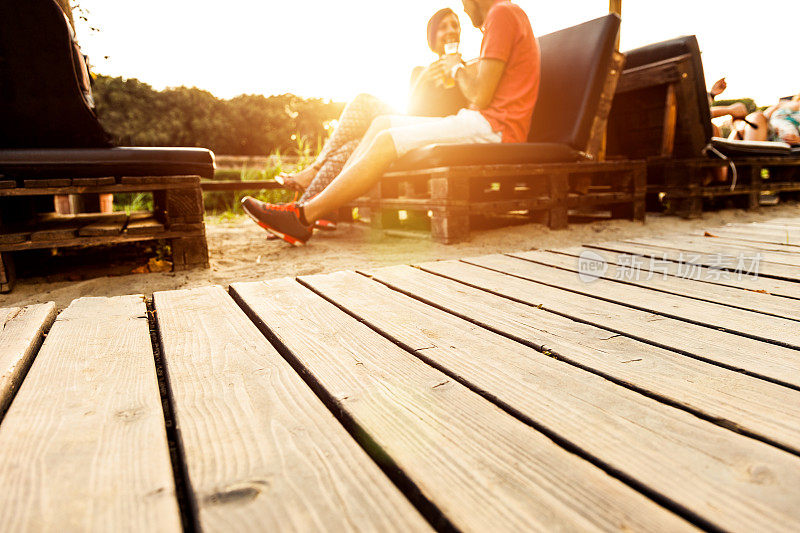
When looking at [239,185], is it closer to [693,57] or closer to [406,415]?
[693,57]

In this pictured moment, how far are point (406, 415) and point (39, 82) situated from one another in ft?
9.57

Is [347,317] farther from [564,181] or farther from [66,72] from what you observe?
[564,181]

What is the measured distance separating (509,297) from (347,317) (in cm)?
54

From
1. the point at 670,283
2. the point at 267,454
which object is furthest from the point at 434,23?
the point at 267,454

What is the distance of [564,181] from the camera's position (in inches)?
147

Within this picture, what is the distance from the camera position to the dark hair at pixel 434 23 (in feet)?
13.5

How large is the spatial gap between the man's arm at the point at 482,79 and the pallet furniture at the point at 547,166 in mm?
378

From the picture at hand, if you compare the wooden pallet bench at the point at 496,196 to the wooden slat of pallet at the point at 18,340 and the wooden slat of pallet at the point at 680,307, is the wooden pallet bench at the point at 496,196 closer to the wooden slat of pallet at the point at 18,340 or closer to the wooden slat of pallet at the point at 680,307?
the wooden slat of pallet at the point at 680,307

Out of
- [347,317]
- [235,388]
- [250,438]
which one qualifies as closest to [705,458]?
[250,438]

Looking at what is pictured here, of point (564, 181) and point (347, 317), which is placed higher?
point (564, 181)

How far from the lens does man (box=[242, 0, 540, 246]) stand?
11.0 ft

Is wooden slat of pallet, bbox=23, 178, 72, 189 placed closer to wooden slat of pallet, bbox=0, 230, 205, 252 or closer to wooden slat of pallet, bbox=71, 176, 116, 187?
wooden slat of pallet, bbox=71, 176, 116, 187

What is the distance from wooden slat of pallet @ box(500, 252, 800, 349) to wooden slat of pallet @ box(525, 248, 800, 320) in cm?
5

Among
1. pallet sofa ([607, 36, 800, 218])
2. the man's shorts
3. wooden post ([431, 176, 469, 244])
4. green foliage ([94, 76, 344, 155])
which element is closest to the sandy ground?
wooden post ([431, 176, 469, 244])
